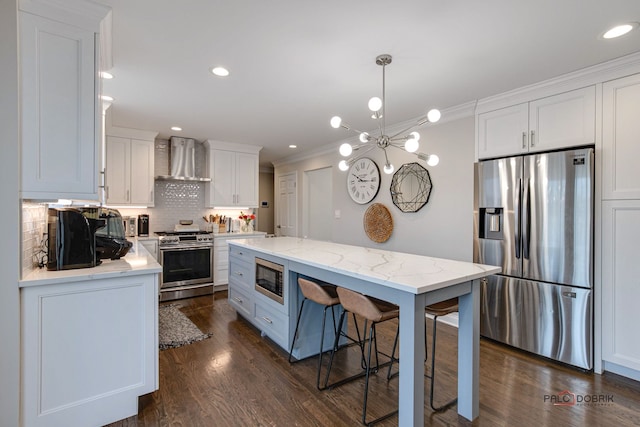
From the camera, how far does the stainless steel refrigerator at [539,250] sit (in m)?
2.49

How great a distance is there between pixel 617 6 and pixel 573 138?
3.72 feet

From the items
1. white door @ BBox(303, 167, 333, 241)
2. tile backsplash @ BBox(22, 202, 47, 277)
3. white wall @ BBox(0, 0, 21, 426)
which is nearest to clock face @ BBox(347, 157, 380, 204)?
white door @ BBox(303, 167, 333, 241)

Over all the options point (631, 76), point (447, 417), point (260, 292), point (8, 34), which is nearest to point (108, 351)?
point (260, 292)

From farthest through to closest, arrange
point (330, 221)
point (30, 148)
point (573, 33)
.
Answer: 1. point (330, 221)
2. point (573, 33)
3. point (30, 148)

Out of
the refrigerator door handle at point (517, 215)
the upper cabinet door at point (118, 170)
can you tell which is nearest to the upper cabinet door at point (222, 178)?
the upper cabinet door at point (118, 170)

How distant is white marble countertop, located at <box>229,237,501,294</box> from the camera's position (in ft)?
5.39

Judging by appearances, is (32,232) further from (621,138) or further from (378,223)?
(621,138)

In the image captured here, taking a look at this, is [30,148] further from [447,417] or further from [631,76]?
[631,76]

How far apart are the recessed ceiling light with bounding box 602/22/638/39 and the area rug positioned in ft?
13.2

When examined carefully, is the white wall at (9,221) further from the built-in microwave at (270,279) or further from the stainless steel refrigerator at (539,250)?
the stainless steel refrigerator at (539,250)

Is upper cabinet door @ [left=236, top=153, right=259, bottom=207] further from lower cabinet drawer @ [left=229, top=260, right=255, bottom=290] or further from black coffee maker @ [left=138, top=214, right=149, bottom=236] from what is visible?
lower cabinet drawer @ [left=229, top=260, right=255, bottom=290]

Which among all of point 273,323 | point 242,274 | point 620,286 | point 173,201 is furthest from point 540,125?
point 173,201

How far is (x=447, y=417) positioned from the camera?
6.32ft

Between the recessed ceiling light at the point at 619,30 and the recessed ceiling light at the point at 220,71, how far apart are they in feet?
8.89
